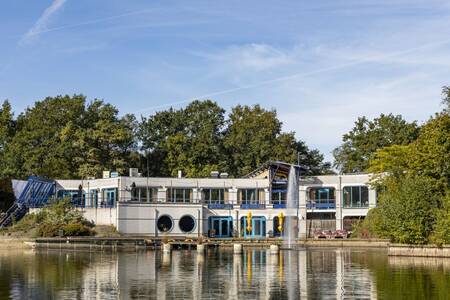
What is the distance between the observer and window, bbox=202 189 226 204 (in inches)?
3142

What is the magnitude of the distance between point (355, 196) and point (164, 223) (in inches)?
873

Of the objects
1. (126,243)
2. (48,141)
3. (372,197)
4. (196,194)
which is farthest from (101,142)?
(372,197)

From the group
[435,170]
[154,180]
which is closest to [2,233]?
[154,180]

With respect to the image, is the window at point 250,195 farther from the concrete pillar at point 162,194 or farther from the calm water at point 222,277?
the calm water at point 222,277

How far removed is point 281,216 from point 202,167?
59.8 ft

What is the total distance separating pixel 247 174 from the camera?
8769 centimetres

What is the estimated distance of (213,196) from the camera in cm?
8019

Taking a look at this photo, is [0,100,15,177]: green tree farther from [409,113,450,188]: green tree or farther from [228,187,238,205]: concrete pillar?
[409,113,450,188]: green tree

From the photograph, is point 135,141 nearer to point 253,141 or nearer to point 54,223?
point 253,141

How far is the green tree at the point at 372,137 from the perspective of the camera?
3610 inches

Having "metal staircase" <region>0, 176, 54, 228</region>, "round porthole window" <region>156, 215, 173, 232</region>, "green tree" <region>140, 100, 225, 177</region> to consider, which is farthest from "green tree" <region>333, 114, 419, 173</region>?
"metal staircase" <region>0, 176, 54, 228</region>

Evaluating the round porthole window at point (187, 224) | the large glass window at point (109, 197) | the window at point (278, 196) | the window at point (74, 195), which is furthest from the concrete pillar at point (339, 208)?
the window at point (74, 195)

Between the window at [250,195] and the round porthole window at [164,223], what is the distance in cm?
971

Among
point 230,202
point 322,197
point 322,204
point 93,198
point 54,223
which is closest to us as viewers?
point 54,223
